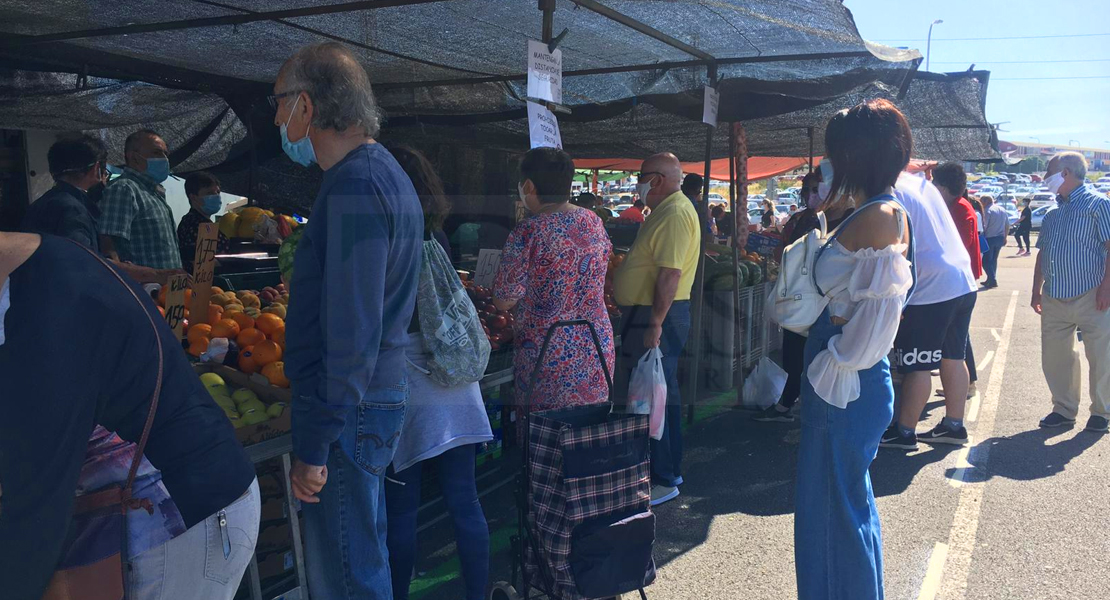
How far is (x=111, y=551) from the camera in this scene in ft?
5.11

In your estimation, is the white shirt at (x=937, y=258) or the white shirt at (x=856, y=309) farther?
the white shirt at (x=937, y=258)

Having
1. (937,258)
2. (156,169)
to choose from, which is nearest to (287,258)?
(156,169)

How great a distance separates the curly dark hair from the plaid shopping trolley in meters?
0.80

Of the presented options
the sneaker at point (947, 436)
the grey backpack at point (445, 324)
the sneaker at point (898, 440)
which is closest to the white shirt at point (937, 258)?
the sneaker at point (898, 440)

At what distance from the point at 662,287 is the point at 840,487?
1764 millimetres

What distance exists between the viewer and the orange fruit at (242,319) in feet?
11.7

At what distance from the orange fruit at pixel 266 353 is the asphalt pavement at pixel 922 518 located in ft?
4.10

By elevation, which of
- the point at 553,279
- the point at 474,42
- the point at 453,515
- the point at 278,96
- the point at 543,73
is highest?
the point at 474,42

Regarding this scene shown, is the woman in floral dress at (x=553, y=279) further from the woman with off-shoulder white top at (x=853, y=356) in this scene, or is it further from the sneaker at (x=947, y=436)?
the sneaker at (x=947, y=436)

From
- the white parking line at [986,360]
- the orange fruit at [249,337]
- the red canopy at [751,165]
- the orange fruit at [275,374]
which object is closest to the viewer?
the orange fruit at [275,374]

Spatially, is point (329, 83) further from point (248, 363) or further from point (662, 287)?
point (662, 287)

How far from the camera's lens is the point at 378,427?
226 cm

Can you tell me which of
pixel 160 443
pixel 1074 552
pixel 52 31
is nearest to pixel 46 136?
pixel 52 31

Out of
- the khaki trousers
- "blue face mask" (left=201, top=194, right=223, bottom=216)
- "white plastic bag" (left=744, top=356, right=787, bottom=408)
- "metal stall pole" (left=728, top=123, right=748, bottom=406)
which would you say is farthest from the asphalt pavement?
"blue face mask" (left=201, top=194, right=223, bottom=216)
